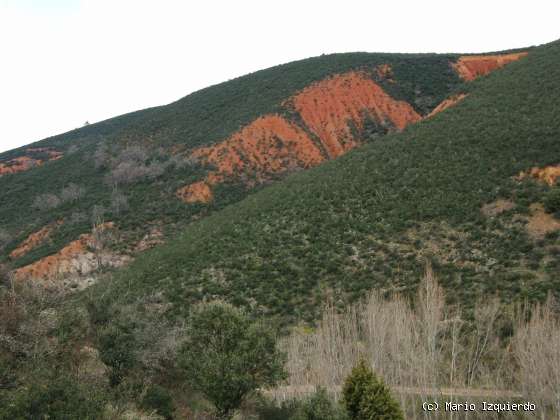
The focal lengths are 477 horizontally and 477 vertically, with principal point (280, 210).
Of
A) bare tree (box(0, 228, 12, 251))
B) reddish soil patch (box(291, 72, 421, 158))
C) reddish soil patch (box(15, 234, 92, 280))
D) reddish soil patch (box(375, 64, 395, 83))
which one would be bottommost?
reddish soil patch (box(15, 234, 92, 280))

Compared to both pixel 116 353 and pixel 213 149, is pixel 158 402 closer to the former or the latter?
pixel 116 353

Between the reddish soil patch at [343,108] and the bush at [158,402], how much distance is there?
41.8m

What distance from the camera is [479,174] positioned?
2853cm

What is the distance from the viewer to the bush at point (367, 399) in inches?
451

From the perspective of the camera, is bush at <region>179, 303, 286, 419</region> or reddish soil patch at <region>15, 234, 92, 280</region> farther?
reddish soil patch at <region>15, 234, 92, 280</region>

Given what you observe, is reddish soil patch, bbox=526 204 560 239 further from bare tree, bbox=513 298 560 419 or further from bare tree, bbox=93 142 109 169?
bare tree, bbox=93 142 109 169

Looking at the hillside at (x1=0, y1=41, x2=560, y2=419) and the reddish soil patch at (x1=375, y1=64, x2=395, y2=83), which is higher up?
the reddish soil patch at (x1=375, y1=64, x2=395, y2=83)

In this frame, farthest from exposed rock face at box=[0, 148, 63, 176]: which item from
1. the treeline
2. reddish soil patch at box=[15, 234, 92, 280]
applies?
the treeline

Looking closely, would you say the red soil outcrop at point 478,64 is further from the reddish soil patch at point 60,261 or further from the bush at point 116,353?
the bush at point 116,353

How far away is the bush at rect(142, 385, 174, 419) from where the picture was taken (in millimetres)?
13867

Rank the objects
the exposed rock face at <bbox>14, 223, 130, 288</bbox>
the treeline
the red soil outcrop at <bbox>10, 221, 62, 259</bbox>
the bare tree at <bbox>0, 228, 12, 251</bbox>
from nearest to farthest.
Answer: the treeline, the exposed rock face at <bbox>14, 223, 130, 288</bbox>, the red soil outcrop at <bbox>10, 221, 62, 259</bbox>, the bare tree at <bbox>0, 228, 12, 251</bbox>

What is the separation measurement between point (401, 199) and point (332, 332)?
13778mm

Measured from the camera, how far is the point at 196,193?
47.1 m

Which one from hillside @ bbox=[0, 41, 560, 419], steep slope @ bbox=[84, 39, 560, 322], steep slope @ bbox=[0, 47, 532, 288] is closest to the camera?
hillside @ bbox=[0, 41, 560, 419]
